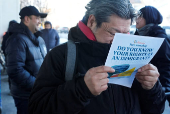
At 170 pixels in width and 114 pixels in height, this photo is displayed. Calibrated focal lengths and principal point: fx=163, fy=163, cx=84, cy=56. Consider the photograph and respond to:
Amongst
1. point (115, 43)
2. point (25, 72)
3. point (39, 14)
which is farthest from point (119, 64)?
point (39, 14)

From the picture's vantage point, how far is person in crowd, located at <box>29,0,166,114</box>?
89cm

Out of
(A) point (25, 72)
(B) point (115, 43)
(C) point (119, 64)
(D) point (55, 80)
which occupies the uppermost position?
(B) point (115, 43)

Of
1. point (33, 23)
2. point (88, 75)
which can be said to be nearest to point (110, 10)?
point (88, 75)

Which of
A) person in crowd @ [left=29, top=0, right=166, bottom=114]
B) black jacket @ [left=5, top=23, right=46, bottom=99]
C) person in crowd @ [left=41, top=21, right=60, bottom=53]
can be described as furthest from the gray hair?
person in crowd @ [left=41, top=21, right=60, bottom=53]

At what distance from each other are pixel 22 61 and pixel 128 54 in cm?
141

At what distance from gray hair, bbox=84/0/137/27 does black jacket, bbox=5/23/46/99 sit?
1.19 metres

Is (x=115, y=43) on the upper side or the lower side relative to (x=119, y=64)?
upper

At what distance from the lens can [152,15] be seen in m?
2.30

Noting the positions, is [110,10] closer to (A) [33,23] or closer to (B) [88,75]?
(B) [88,75]

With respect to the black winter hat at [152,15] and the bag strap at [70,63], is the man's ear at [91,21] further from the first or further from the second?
the black winter hat at [152,15]

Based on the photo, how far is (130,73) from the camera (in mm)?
988

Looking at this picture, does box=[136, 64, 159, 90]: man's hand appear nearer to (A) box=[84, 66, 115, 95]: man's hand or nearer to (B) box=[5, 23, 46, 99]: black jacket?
(A) box=[84, 66, 115, 95]: man's hand

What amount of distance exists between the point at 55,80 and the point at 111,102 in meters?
0.36

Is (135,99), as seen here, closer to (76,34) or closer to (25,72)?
(76,34)
